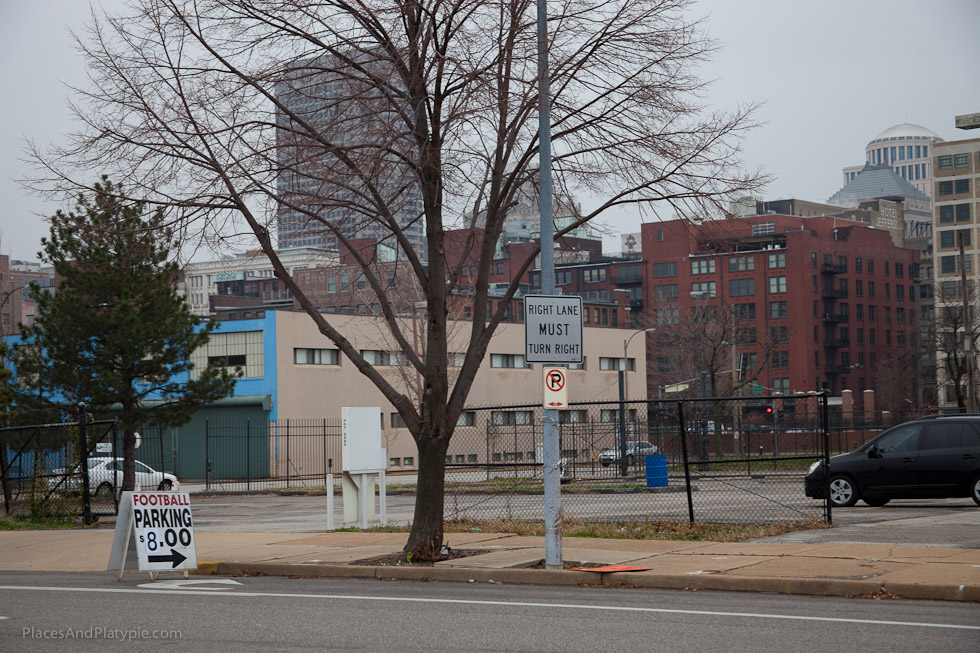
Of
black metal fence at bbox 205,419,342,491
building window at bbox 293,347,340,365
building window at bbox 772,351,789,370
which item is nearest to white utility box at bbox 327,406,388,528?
black metal fence at bbox 205,419,342,491

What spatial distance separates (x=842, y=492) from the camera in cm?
2080

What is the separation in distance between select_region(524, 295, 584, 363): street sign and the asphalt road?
2.73 meters

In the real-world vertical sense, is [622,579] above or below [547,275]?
below

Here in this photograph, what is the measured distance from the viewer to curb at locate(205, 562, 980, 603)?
10562mm

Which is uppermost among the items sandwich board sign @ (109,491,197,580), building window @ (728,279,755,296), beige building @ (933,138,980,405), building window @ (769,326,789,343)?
beige building @ (933,138,980,405)

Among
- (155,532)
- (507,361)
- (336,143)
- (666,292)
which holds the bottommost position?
(155,532)

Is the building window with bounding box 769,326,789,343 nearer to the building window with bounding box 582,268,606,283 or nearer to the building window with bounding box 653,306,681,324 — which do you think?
the building window with bounding box 653,306,681,324

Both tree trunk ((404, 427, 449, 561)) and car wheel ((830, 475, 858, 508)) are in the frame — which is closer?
tree trunk ((404, 427, 449, 561))

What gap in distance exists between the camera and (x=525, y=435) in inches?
847

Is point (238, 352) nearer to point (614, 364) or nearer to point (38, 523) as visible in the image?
point (614, 364)

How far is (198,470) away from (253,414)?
3992 millimetres

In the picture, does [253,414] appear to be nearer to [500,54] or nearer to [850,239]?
[500,54]

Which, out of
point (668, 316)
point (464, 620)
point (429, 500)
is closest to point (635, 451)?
point (429, 500)

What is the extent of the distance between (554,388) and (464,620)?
3.83 meters
